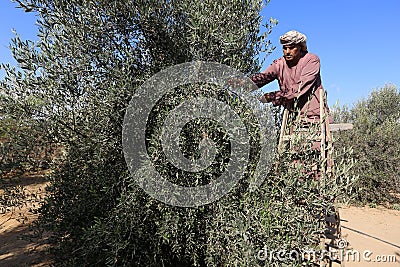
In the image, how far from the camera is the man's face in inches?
164

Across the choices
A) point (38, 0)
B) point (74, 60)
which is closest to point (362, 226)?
point (74, 60)

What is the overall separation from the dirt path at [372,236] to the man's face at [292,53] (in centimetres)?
276

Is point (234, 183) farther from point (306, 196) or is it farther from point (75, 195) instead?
point (75, 195)

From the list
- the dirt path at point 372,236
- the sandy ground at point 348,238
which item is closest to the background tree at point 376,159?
the dirt path at point 372,236

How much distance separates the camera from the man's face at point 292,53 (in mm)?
4176

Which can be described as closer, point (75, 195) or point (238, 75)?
point (238, 75)

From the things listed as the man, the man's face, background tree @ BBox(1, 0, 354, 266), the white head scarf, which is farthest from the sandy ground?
the white head scarf

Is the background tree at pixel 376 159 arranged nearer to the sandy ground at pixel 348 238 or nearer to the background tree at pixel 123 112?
the sandy ground at pixel 348 238

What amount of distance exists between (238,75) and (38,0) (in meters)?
2.62

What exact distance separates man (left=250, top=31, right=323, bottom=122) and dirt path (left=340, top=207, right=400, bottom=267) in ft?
7.06

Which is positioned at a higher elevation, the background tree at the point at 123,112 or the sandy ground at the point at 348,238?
the background tree at the point at 123,112

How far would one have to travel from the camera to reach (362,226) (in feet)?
31.6

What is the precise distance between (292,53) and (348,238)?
6080mm

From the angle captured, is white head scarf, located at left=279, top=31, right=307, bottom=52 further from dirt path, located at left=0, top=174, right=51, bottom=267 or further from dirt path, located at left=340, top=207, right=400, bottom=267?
dirt path, located at left=0, top=174, right=51, bottom=267
